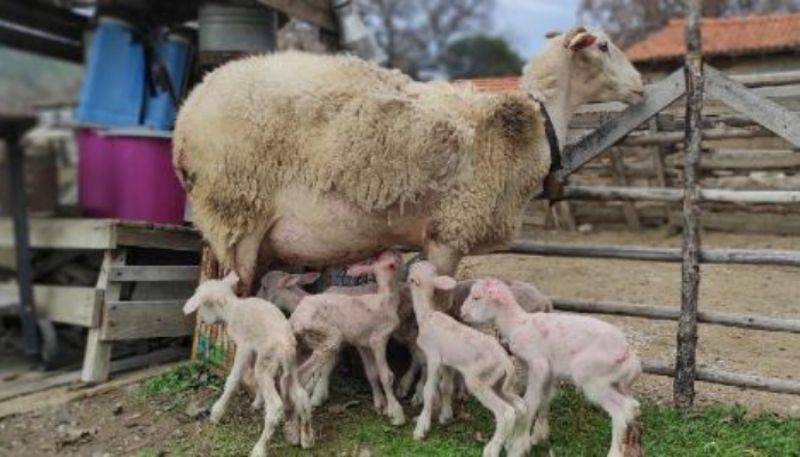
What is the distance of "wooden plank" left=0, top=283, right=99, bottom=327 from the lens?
19.9ft

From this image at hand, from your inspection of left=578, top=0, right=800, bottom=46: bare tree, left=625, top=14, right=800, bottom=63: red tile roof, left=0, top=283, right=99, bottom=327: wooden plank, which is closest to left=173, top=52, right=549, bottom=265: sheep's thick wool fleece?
left=0, top=283, right=99, bottom=327: wooden plank

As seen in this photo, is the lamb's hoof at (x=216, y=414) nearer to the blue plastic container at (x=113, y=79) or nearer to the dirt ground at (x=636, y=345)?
the dirt ground at (x=636, y=345)

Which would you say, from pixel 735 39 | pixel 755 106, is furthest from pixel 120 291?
pixel 735 39

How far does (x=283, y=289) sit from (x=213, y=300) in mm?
567

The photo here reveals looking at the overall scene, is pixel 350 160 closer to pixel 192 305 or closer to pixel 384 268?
pixel 384 268

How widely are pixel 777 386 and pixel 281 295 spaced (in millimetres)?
2955

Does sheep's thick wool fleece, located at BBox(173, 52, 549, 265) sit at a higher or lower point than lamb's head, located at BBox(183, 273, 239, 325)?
higher

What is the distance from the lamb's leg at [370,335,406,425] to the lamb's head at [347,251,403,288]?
33 cm

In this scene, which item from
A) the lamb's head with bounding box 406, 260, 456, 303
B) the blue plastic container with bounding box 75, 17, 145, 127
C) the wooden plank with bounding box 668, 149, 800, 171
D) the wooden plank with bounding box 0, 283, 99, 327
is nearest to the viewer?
the lamb's head with bounding box 406, 260, 456, 303

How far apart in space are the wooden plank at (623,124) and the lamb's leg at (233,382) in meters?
2.29

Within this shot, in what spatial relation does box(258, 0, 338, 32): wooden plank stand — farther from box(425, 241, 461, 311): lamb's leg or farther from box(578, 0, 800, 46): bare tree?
box(578, 0, 800, 46): bare tree

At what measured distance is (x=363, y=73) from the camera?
192 inches

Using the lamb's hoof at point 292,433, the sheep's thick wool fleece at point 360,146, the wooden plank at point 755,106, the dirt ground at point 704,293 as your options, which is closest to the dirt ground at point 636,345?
the dirt ground at point 704,293

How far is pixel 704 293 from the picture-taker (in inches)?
320
